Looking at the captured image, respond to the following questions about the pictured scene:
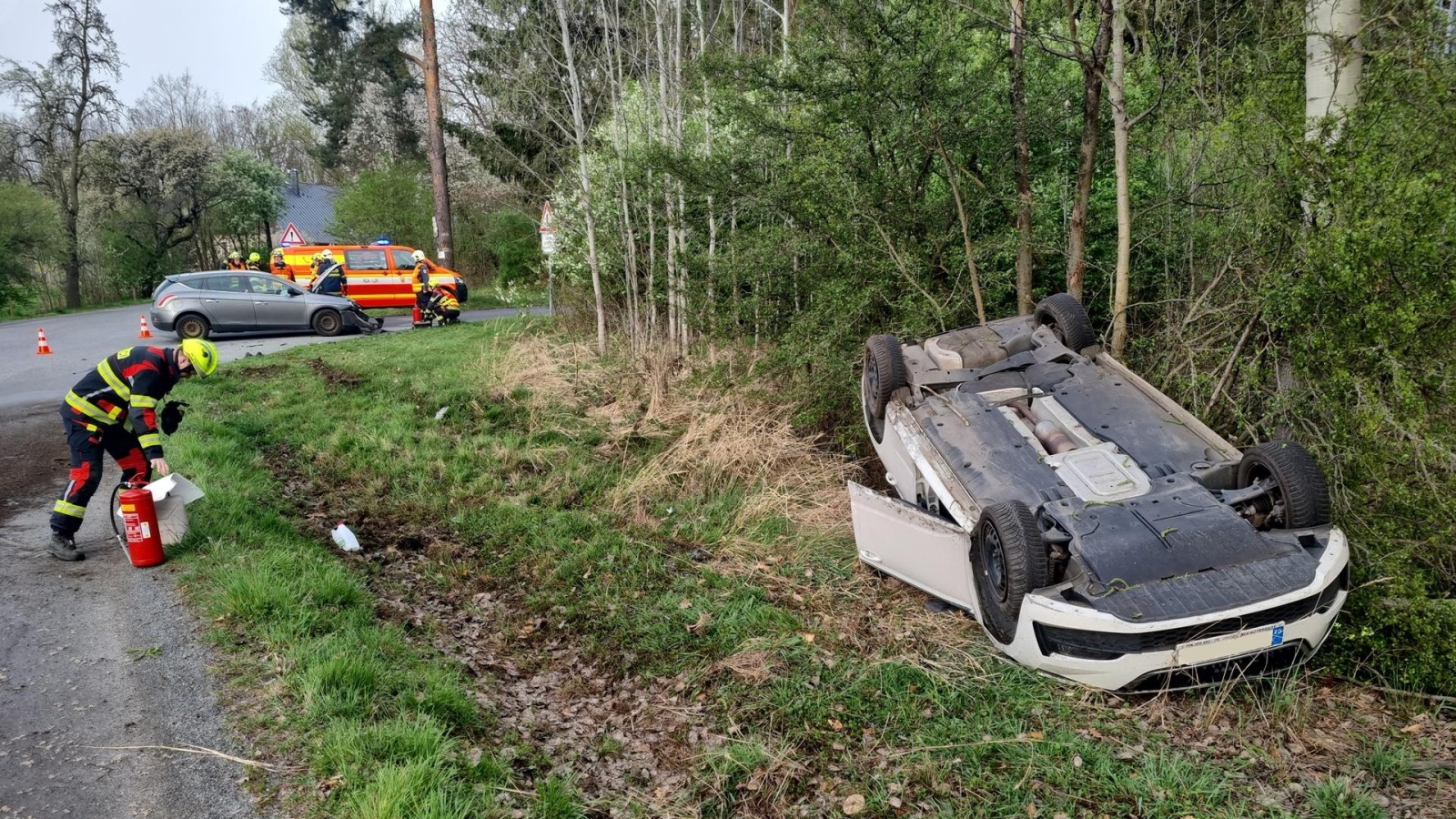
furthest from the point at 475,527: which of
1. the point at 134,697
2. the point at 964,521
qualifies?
the point at 964,521

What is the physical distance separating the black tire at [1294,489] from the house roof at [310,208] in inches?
1546

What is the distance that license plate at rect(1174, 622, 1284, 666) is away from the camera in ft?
12.5

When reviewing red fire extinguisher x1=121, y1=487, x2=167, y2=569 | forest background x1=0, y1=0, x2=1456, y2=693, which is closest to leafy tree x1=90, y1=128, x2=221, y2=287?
forest background x1=0, y1=0, x2=1456, y2=693

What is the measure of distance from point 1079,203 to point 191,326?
15.3m

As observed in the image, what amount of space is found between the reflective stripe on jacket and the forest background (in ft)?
16.6

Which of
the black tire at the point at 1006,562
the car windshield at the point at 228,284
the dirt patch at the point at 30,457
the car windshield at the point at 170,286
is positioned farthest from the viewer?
the car windshield at the point at 228,284

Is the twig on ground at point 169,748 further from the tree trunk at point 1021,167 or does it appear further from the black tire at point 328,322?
the black tire at point 328,322

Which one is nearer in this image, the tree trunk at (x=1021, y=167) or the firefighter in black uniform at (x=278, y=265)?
the tree trunk at (x=1021, y=167)

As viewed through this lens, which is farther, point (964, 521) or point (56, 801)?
point (964, 521)

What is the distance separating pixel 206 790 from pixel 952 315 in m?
6.73

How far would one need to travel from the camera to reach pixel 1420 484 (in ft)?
13.8

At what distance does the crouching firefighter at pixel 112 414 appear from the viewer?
18.6 feet

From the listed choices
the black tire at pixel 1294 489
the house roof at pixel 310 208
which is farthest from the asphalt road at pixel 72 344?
the house roof at pixel 310 208

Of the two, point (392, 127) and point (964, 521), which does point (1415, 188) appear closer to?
point (964, 521)
